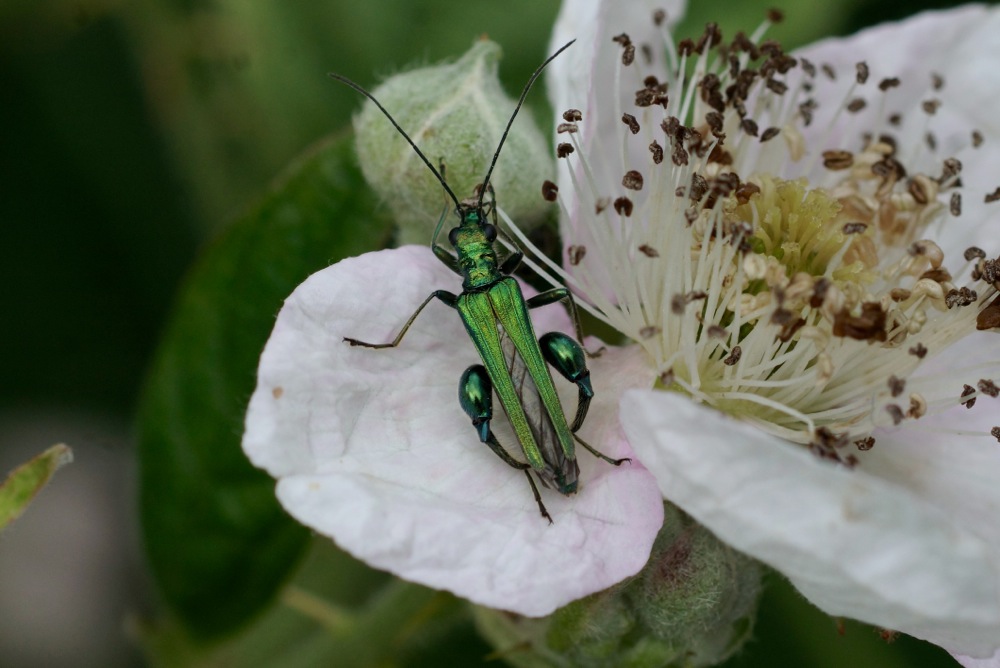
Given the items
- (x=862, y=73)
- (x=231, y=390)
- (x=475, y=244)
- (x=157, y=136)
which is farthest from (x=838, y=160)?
(x=157, y=136)

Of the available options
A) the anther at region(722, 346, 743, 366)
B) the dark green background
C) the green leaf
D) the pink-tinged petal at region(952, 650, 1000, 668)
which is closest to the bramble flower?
the anther at region(722, 346, 743, 366)

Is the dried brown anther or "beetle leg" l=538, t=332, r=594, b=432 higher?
"beetle leg" l=538, t=332, r=594, b=432

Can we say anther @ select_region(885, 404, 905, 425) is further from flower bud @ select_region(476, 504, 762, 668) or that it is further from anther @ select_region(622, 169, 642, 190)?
anther @ select_region(622, 169, 642, 190)

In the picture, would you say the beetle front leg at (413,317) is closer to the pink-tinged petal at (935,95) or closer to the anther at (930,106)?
the pink-tinged petal at (935,95)

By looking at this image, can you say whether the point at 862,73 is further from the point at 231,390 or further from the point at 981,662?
the point at 231,390

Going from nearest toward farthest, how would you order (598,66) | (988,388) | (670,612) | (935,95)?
(670,612) → (988,388) → (598,66) → (935,95)

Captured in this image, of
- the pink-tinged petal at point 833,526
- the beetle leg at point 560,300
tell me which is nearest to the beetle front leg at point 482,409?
the beetle leg at point 560,300
